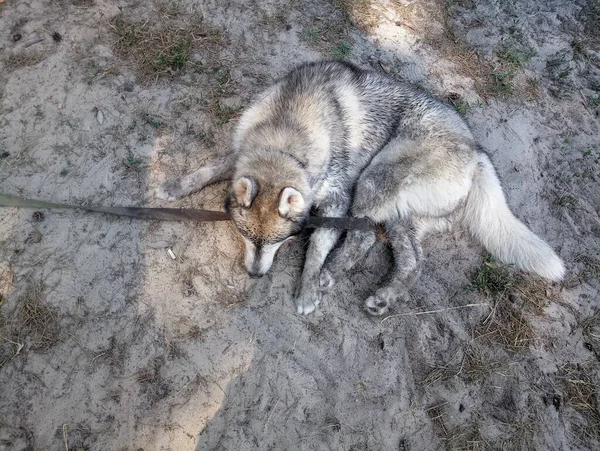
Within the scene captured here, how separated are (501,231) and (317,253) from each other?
196 centimetres

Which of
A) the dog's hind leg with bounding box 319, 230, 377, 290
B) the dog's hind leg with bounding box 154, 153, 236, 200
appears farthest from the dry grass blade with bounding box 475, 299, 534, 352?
the dog's hind leg with bounding box 154, 153, 236, 200

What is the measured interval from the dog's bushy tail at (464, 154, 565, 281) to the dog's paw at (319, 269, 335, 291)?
1.71 metres

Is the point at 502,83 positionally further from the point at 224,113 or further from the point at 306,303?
the point at 306,303

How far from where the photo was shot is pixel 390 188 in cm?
405

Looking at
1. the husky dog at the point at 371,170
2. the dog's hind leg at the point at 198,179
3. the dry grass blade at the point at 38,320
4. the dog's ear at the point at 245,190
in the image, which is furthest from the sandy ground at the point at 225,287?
the dog's ear at the point at 245,190

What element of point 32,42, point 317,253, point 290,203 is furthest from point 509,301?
point 32,42

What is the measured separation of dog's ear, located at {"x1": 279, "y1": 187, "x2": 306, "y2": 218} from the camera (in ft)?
10.3

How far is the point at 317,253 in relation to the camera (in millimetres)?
3912

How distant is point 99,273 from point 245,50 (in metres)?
3.39

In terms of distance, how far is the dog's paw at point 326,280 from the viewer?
3853mm

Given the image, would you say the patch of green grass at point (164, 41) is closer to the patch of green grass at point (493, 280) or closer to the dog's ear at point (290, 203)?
the dog's ear at point (290, 203)

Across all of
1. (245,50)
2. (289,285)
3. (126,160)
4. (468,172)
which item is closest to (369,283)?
(289,285)

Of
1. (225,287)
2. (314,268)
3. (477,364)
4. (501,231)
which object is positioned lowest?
(225,287)

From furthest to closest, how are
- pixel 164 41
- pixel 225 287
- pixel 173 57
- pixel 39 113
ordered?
pixel 164 41 → pixel 173 57 → pixel 39 113 → pixel 225 287
